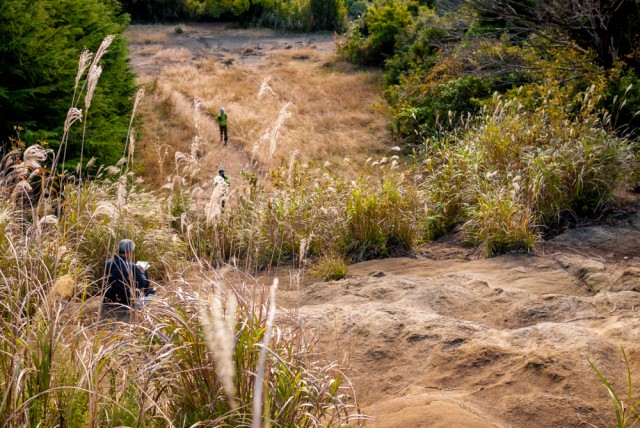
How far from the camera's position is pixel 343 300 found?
18.7ft

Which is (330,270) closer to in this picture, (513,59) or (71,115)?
(71,115)

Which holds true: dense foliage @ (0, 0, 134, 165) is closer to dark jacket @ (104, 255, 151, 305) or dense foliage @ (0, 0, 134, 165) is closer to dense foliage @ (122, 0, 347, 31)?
dark jacket @ (104, 255, 151, 305)

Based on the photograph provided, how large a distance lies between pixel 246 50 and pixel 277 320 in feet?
87.3

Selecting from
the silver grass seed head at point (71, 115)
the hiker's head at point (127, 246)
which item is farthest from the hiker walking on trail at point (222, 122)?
the silver grass seed head at point (71, 115)

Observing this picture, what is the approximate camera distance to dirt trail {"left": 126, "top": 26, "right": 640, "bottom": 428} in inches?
129

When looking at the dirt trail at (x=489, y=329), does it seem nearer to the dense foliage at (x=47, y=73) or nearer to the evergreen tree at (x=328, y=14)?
the dense foliage at (x=47, y=73)

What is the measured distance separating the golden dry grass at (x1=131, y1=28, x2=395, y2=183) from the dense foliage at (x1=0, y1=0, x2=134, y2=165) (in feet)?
5.93

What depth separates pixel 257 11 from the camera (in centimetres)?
3738

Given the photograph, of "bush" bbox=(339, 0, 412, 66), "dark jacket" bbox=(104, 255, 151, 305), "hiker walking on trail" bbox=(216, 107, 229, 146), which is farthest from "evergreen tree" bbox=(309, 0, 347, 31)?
"dark jacket" bbox=(104, 255, 151, 305)

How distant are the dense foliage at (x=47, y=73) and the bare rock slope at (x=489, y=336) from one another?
226 inches

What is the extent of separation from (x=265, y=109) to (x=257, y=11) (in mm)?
20485

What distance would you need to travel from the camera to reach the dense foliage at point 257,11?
118 ft

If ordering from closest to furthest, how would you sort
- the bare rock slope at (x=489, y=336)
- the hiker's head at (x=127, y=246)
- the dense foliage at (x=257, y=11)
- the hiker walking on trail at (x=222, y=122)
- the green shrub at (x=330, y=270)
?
the bare rock slope at (x=489, y=336), the hiker's head at (x=127, y=246), the green shrub at (x=330, y=270), the hiker walking on trail at (x=222, y=122), the dense foliage at (x=257, y=11)

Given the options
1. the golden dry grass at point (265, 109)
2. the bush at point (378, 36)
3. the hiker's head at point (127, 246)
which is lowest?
the golden dry grass at point (265, 109)
